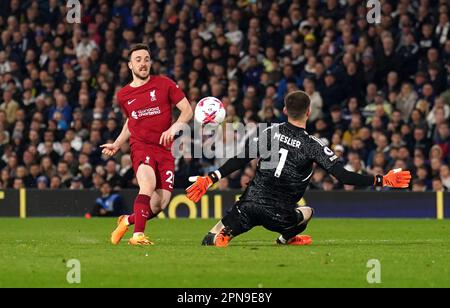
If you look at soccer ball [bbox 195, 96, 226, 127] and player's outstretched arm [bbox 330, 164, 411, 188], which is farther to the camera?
soccer ball [bbox 195, 96, 226, 127]

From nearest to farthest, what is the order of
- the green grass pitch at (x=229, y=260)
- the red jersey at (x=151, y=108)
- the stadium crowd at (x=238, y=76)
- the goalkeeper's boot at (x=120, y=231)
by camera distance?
the green grass pitch at (x=229, y=260)
the goalkeeper's boot at (x=120, y=231)
the red jersey at (x=151, y=108)
the stadium crowd at (x=238, y=76)

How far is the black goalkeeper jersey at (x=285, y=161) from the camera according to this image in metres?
12.6

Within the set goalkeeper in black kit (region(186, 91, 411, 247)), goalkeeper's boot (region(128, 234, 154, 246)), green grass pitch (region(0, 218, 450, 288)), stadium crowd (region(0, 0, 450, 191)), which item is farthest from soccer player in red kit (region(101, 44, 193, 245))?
stadium crowd (region(0, 0, 450, 191))

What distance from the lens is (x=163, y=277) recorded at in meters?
Result: 9.98

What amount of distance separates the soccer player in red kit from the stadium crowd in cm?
811

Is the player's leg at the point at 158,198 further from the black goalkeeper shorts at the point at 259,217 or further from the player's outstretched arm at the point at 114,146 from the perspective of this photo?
the black goalkeeper shorts at the point at 259,217

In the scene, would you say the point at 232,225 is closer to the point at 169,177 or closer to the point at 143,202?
the point at 143,202

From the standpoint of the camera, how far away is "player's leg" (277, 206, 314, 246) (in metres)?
12.9

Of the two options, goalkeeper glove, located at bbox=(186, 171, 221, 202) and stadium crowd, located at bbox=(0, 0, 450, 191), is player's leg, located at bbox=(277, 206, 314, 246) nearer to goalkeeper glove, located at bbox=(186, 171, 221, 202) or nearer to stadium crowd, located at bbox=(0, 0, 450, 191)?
goalkeeper glove, located at bbox=(186, 171, 221, 202)

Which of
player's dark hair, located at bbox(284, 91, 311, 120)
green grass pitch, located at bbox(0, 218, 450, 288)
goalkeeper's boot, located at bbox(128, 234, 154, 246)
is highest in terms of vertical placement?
player's dark hair, located at bbox(284, 91, 311, 120)

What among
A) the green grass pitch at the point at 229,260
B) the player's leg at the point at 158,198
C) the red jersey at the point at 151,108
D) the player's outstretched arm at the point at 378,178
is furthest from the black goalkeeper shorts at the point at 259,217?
the red jersey at the point at 151,108

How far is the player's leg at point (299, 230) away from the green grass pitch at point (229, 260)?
0.65 ft

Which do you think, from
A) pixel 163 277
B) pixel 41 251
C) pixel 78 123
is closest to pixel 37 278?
pixel 163 277

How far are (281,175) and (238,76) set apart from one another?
12.0m
